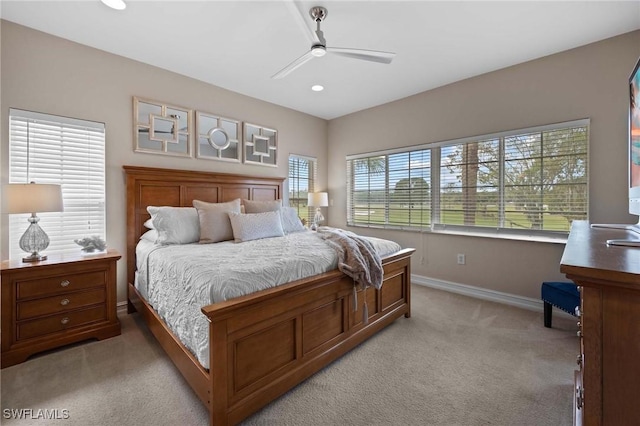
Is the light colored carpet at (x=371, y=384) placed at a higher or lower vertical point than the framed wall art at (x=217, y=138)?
lower

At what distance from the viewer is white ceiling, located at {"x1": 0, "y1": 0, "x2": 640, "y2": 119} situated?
226 cm

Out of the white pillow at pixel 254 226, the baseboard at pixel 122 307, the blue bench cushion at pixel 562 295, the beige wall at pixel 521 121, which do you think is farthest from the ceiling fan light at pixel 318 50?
the baseboard at pixel 122 307

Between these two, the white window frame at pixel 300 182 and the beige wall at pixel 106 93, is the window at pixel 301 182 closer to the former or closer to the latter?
the white window frame at pixel 300 182

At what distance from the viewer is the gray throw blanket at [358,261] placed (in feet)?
7.06

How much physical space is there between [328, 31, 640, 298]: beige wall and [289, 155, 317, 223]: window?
1.07 m

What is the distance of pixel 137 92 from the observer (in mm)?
3133

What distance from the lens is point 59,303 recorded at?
2.23m

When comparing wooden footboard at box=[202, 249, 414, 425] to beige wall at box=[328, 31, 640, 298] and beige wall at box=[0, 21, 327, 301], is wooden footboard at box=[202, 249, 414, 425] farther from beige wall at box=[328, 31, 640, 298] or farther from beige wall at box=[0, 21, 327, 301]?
beige wall at box=[0, 21, 327, 301]

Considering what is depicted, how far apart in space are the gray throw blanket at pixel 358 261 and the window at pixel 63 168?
2.52 m

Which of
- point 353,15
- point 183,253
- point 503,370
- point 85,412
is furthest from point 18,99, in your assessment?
point 503,370

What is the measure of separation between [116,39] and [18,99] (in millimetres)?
1006

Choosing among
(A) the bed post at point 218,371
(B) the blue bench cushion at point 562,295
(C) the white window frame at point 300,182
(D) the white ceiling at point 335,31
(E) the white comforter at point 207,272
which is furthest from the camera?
(C) the white window frame at point 300,182

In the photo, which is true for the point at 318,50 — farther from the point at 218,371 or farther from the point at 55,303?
the point at 55,303

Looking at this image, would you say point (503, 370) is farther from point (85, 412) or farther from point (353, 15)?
point (353, 15)
